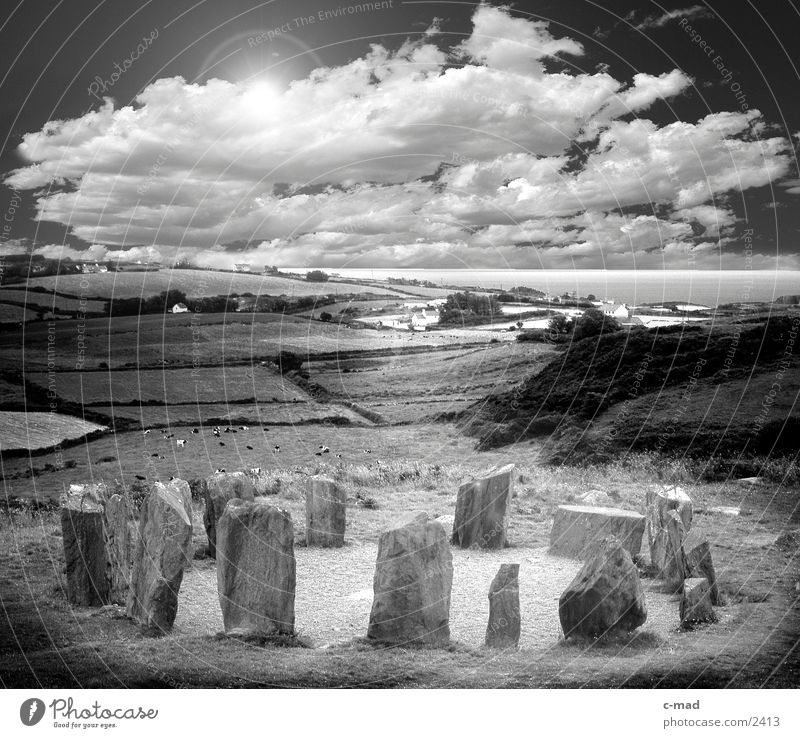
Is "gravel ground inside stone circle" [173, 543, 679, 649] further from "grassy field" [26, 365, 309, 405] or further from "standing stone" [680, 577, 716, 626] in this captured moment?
"grassy field" [26, 365, 309, 405]

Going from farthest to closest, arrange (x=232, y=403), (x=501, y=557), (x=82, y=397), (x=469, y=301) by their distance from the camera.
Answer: (x=469, y=301)
(x=232, y=403)
(x=82, y=397)
(x=501, y=557)

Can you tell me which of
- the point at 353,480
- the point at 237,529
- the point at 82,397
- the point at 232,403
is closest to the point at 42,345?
the point at 82,397

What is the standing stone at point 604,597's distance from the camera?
7727 millimetres

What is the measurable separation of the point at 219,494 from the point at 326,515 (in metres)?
1.70

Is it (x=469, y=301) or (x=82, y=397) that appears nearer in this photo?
(x=82, y=397)

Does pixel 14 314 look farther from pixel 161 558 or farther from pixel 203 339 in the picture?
pixel 161 558

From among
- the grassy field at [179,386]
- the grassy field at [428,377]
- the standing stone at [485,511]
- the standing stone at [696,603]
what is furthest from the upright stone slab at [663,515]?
the grassy field at [179,386]

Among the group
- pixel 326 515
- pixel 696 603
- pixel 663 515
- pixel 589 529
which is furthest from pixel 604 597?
pixel 326 515

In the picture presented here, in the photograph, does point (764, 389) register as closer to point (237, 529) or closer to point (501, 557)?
point (501, 557)

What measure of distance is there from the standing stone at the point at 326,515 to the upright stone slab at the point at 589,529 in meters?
3.28

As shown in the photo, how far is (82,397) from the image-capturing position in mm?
15430

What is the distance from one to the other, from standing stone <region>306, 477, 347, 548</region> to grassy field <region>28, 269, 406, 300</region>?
5701 mm

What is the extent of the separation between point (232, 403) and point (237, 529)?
28.3ft

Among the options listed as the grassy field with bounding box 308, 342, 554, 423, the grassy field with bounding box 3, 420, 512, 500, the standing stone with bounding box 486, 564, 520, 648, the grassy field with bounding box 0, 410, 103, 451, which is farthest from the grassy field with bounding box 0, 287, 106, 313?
the standing stone with bounding box 486, 564, 520, 648
